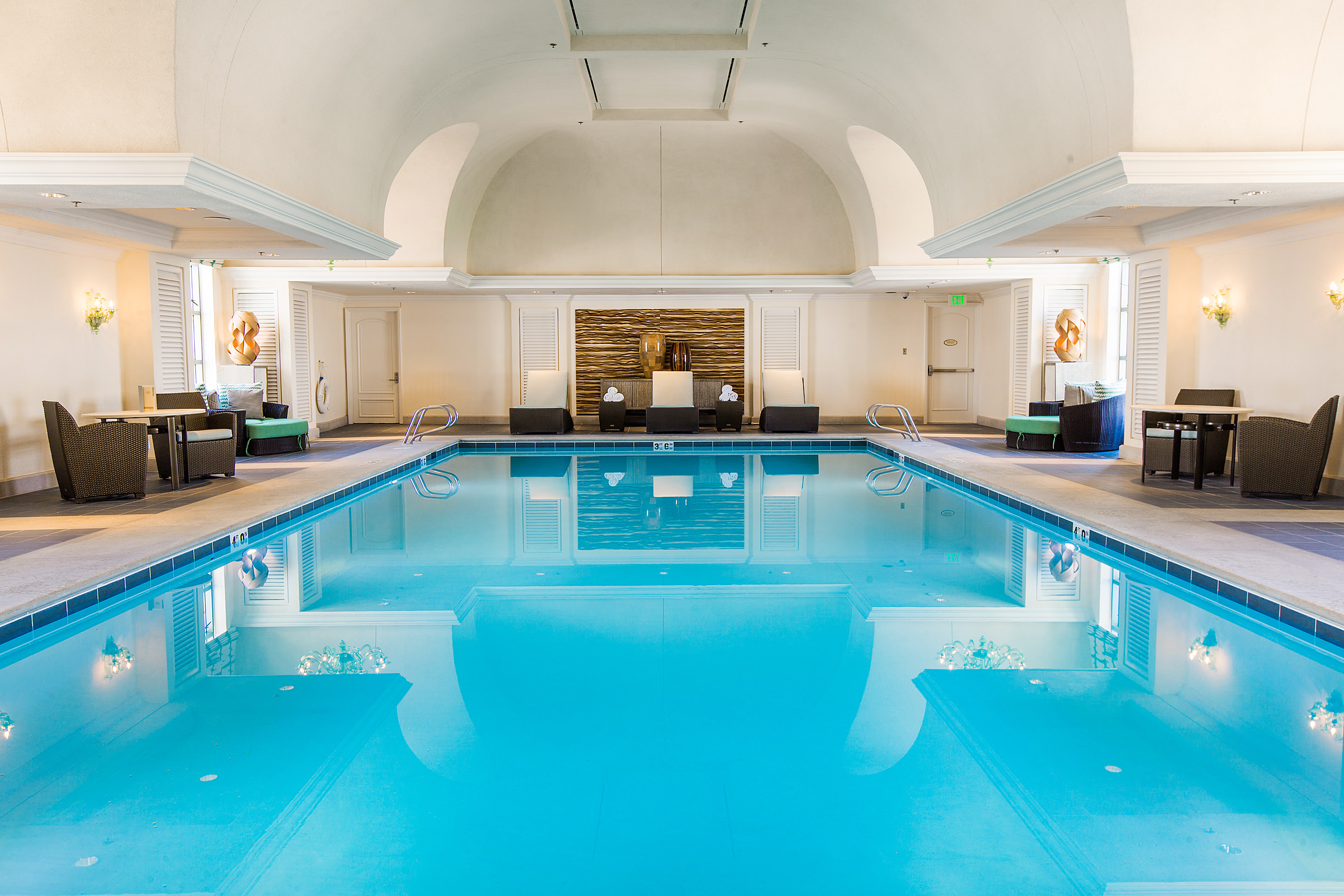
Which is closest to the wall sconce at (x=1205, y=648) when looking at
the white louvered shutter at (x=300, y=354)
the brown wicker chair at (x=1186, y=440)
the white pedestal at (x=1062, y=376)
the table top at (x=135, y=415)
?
the brown wicker chair at (x=1186, y=440)

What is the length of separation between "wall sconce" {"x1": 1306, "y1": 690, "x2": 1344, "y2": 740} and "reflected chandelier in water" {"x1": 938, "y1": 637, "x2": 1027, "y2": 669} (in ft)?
3.45

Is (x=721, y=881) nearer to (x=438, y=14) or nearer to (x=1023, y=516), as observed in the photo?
(x=1023, y=516)

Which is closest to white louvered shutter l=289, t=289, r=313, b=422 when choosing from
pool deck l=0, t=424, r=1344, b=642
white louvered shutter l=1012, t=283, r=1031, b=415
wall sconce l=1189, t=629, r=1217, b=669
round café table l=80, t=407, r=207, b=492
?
pool deck l=0, t=424, r=1344, b=642

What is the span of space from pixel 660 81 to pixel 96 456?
7.11 metres

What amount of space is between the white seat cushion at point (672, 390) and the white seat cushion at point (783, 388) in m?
1.46

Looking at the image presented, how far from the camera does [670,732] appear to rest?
130 inches

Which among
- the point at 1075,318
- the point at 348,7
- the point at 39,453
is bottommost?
the point at 39,453

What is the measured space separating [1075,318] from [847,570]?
9.06 m

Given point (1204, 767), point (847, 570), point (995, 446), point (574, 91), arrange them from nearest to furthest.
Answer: point (1204, 767)
point (847, 570)
point (574, 91)
point (995, 446)

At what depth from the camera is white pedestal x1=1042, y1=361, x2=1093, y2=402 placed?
12.9 m

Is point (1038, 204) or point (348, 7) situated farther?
point (1038, 204)

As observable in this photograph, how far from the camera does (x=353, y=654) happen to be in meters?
4.18

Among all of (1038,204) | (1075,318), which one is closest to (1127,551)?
(1038,204)

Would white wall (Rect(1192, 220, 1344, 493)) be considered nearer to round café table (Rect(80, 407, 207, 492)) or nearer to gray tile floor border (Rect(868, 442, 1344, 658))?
gray tile floor border (Rect(868, 442, 1344, 658))
